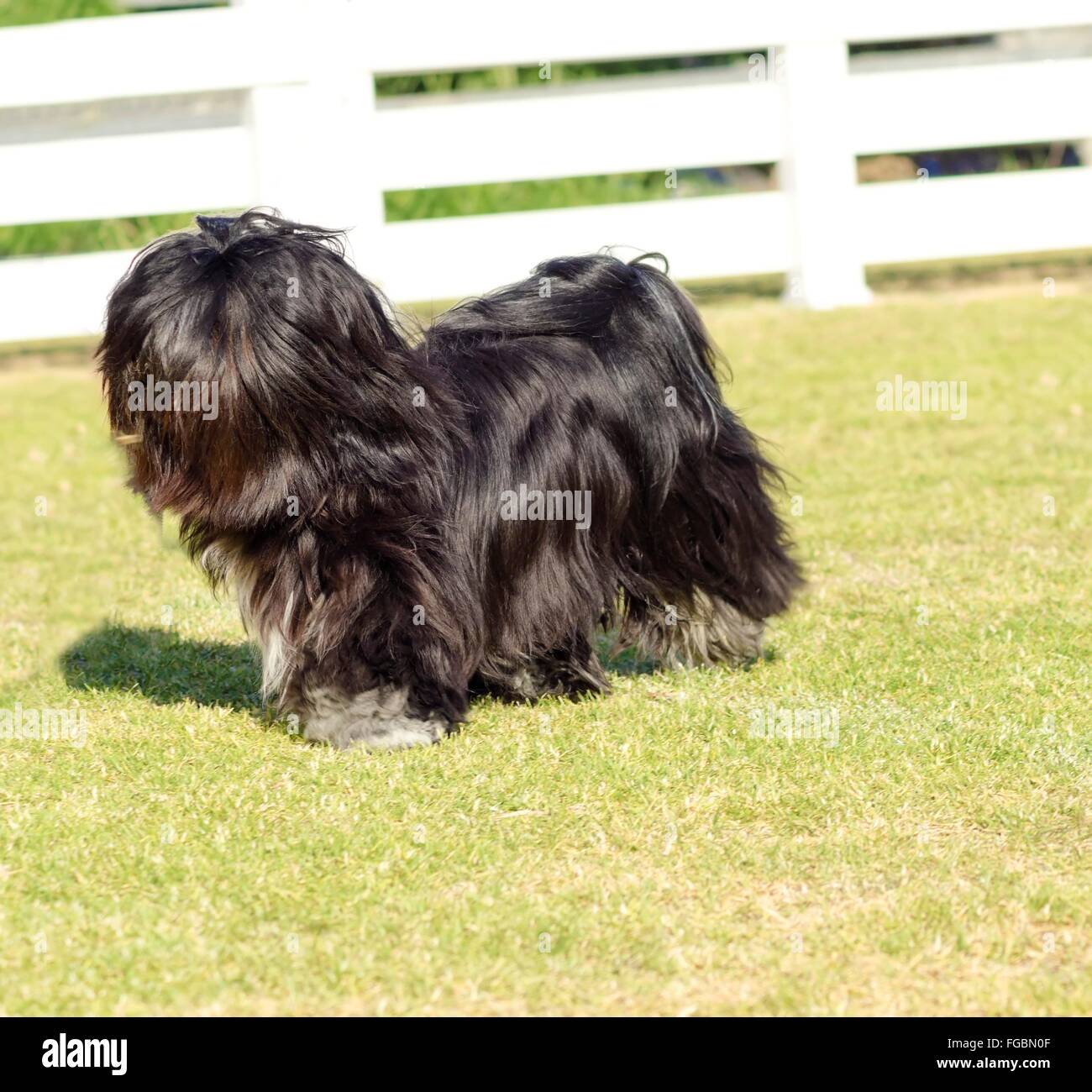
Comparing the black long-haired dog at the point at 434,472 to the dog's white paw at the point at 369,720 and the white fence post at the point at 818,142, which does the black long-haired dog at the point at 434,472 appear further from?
the white fence post at the point at 818,142

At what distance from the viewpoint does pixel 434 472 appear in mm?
4660

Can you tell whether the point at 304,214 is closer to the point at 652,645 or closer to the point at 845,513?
the point at 845,513

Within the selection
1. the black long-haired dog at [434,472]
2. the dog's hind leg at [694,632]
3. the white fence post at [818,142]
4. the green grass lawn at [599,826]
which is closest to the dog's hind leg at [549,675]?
the black long-haired dog at [434,472]

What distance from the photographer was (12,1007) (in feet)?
10.9

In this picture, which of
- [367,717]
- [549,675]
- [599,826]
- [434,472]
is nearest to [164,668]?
[367,717]

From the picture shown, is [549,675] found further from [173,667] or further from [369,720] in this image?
[173,667]

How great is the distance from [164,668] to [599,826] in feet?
7.20

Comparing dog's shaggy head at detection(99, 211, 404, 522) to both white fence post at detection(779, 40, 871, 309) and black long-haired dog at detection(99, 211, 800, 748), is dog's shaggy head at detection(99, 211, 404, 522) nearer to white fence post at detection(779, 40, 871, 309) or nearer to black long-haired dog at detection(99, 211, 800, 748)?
black long-haired dog at detection(99, 211, 800, 748)

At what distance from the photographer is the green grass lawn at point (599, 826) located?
344 centimetres

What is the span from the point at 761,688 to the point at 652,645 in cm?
41

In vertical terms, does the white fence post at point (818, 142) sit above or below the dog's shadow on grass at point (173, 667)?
above

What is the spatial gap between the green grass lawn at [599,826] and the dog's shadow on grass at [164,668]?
0.02m

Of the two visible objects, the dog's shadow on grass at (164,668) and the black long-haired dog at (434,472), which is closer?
the black long-haired dog at (434,472)
